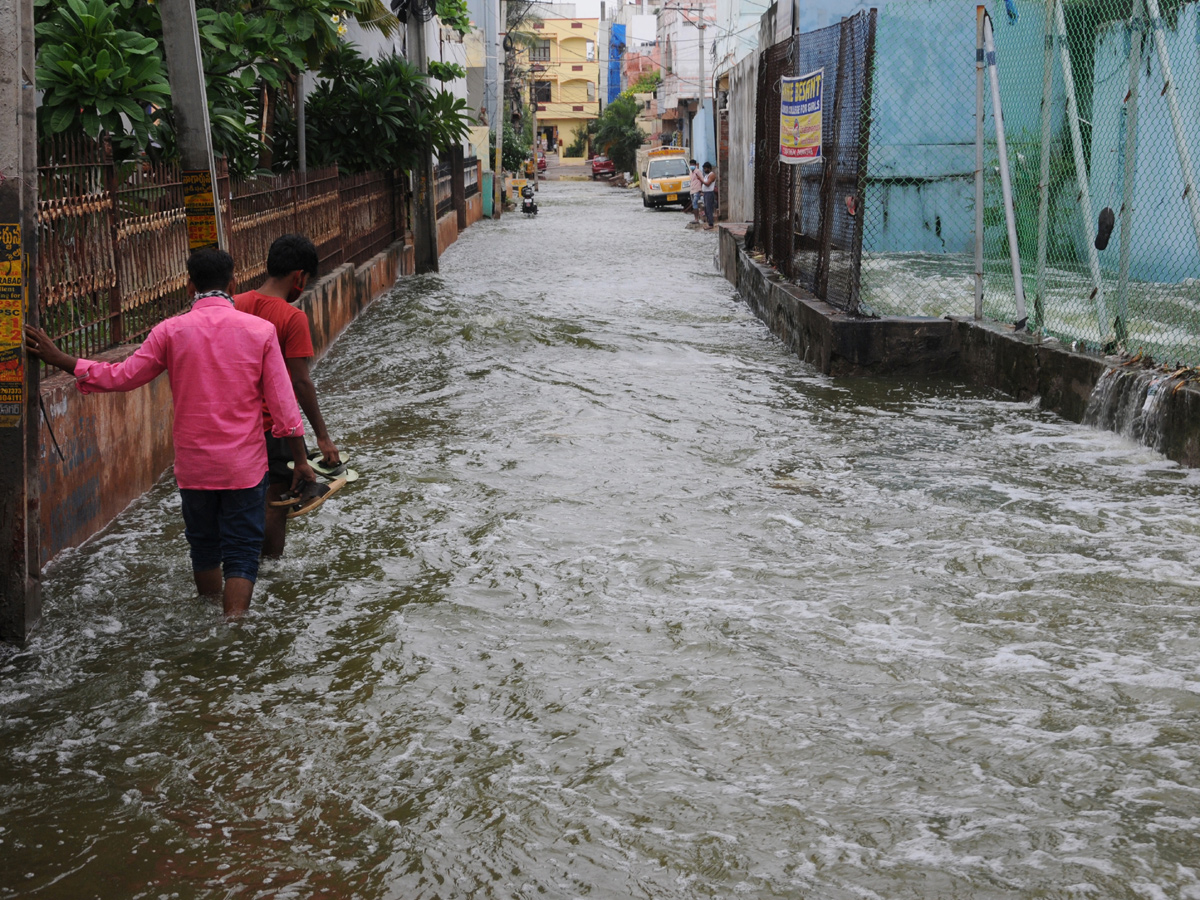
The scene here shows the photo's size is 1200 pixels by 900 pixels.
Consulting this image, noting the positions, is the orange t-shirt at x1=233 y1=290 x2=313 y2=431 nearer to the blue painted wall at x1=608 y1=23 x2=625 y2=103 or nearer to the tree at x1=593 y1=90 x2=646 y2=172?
the tree at x1=593 y1=90 x2=646 y2=172

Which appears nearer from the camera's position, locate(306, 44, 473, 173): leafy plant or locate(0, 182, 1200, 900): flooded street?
locate(0, 182, 1200, 900): flooded street

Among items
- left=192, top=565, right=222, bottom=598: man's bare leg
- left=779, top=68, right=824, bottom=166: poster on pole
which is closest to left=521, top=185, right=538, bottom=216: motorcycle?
left=779, top=68, right=824, bottom=166: poster on pole

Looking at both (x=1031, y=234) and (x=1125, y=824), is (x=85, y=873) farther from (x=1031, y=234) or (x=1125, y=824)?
(x=1031, y=234)

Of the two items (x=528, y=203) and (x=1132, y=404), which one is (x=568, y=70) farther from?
(x=1132, y=404)

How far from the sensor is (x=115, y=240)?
758 cm

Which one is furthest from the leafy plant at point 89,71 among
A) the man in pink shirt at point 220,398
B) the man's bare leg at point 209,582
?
the man's bare leg at point 209,582

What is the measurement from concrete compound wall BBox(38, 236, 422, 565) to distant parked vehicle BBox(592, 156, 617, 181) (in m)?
72.1

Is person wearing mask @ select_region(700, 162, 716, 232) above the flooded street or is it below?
above

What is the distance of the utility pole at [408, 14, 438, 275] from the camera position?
21453 mm

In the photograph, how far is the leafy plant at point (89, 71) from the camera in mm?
8055

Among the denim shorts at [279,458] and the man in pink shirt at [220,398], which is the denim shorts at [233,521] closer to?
the man in pink shirt at [220,398]

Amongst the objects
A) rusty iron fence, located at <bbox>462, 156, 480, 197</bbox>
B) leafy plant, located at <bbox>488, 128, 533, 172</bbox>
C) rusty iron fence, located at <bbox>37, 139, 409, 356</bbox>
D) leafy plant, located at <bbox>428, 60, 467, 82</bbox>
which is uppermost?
leafy plant, located at <bbox>488, 128, 533, 172</bbox>

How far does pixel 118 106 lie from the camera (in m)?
8.15

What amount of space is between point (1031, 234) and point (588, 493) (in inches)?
446
